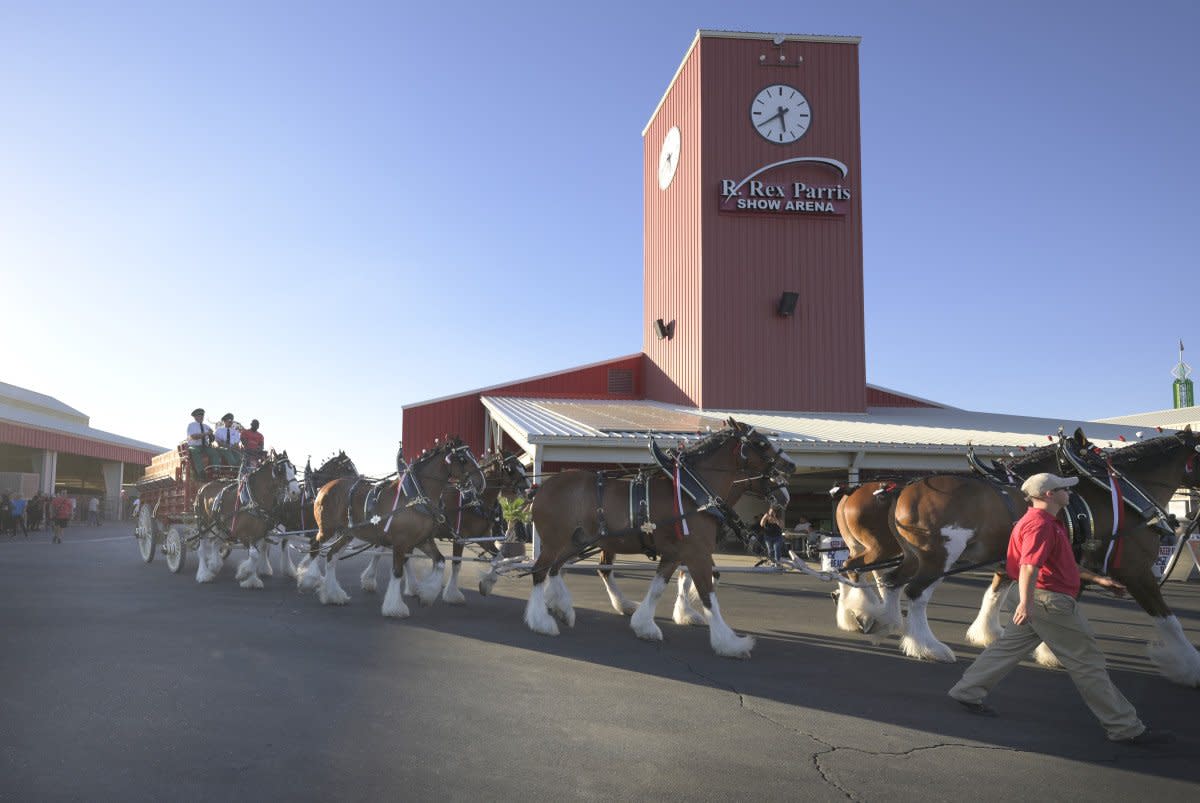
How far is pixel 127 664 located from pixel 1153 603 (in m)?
8.15

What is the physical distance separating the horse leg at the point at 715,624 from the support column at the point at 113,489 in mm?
46287

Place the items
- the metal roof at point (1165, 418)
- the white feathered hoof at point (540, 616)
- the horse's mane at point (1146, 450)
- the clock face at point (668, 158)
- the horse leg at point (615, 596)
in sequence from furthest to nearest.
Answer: the metal roof at point (1165, 418) → the clock face at point (668, 158) → the horse leg at point (615, 596) → the white feathered hoof at point (540, 616) → the horse's mane at point (1146, 450)

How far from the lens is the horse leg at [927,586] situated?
7.41 metres

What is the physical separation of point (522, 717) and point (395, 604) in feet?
15.3

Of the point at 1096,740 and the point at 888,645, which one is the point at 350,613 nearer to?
the point at 888,645

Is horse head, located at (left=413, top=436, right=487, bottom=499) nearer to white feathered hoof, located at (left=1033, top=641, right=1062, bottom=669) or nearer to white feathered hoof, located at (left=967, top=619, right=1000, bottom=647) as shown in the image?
white feathered hoof, located at (left=967, top=619, right=1000, bottom=647)

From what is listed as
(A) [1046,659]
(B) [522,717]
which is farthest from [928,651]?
(B) [522,717]

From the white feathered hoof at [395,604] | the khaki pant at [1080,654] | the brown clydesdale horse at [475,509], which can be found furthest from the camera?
the brown clydesdale horse at [475,509]

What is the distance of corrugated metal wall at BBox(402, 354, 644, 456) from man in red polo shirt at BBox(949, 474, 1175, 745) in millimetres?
23006

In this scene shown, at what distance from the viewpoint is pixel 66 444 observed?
3925 cm

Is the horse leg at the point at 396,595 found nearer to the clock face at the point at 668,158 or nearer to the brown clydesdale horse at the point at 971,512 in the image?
the brown clydesdale horse at the point at 971,512

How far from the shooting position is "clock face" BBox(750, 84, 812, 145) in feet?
86.1

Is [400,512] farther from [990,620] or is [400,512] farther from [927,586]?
[990,620]

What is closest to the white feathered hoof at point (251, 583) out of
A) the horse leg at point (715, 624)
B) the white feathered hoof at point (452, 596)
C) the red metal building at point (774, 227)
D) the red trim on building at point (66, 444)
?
the white feathered hoof at point (452, 596)
